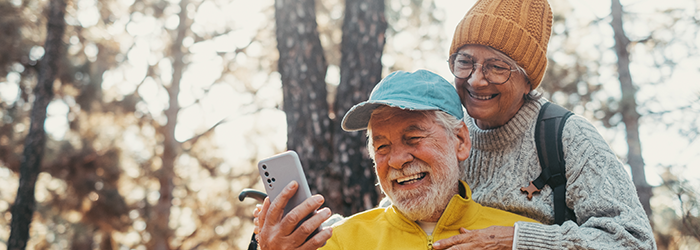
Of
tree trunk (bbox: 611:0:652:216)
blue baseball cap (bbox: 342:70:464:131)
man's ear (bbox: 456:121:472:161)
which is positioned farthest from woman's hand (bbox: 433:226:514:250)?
tree trunk (bbox: 611:0:652:216)

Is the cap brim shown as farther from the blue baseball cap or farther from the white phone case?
the white phone case

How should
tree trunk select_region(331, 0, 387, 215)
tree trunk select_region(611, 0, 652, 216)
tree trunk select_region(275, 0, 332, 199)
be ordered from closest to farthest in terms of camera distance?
tree trunk select_region(331, 0, 387, 215) < tree trunk select_region(275, 0, 332, 199) < tree trunk select_region(611, 0, 652, 216)

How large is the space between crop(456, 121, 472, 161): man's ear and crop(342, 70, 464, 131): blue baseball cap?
75 millimetres

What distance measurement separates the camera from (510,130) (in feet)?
7.84

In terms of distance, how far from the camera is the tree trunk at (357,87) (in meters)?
3.50

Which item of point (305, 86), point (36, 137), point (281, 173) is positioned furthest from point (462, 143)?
point (36, 137)

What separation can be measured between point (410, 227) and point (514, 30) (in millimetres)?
1142

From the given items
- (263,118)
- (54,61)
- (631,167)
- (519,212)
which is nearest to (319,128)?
(519,212)

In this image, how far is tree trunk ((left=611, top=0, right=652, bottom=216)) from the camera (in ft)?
28.7

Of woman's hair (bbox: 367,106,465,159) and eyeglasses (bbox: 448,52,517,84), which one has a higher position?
eyeglasses (bbox: 448,52,517,84)

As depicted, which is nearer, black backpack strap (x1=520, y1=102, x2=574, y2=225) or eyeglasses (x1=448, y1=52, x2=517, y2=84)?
black backpack strap (x1=520, y1=102, x2=574, y2=225)

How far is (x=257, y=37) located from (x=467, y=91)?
30.8ft

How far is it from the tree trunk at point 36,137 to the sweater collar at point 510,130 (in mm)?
8114

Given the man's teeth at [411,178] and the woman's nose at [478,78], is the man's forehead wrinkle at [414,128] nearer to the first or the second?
the man's teeth at [411,178]
